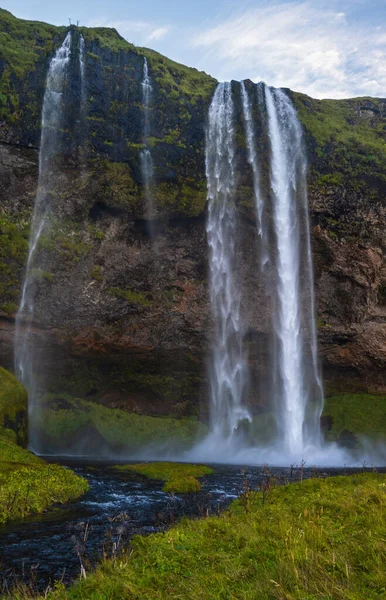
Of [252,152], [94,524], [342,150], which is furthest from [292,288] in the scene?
[94,524]

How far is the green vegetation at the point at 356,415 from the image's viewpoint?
4294 centimetres

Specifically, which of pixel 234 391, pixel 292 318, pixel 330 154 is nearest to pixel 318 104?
pixel 330 154

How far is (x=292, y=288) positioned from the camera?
143ft

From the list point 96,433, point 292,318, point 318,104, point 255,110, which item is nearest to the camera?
point 96,433

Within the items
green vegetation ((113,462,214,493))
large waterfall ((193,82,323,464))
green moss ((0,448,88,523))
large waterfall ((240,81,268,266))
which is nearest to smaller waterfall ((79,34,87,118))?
large waterfall ((193,82,323,464))

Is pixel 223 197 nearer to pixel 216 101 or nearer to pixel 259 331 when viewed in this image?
pixel 216 101

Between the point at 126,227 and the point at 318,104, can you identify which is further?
the point at 318,104

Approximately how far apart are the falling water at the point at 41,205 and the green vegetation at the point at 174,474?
53.9 ft

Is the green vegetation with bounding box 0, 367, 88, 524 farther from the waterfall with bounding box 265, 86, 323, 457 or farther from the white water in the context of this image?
the waterfall with bounding box 265, 86, 323, 457

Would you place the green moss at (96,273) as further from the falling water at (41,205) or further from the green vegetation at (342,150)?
the green vegetation at (342,150)

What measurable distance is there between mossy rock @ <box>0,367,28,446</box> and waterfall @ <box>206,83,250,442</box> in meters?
19.1

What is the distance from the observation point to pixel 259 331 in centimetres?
4462

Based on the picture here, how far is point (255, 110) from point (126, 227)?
1659cm

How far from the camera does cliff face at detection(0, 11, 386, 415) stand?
137 feet
